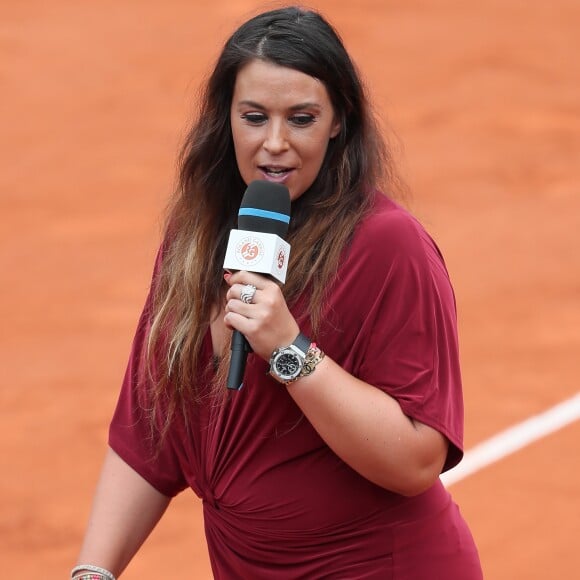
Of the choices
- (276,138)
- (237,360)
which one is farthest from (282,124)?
(237,360)

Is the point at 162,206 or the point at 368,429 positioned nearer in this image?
the point at 368,429

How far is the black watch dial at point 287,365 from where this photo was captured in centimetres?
321

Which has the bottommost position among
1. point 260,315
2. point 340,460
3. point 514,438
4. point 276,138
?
point 514,438

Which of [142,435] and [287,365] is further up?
[287,365]

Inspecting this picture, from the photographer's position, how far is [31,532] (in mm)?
6812

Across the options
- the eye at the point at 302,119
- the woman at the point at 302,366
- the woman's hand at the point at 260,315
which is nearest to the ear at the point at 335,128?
the woman at the point at 302,366

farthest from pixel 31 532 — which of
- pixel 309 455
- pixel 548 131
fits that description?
pixel 548 131

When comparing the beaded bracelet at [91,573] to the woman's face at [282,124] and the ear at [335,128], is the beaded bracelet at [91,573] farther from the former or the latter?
the ear at [335,128]

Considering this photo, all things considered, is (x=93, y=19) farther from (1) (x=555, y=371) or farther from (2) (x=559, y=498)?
(2) (x=559, y=498)

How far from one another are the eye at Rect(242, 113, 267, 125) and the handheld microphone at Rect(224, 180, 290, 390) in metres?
0.23

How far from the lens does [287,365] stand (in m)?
3.22

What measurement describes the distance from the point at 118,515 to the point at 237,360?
867 millimetres

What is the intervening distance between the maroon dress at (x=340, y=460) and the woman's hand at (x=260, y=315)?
0.26m

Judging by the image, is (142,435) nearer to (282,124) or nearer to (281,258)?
(281,258)
